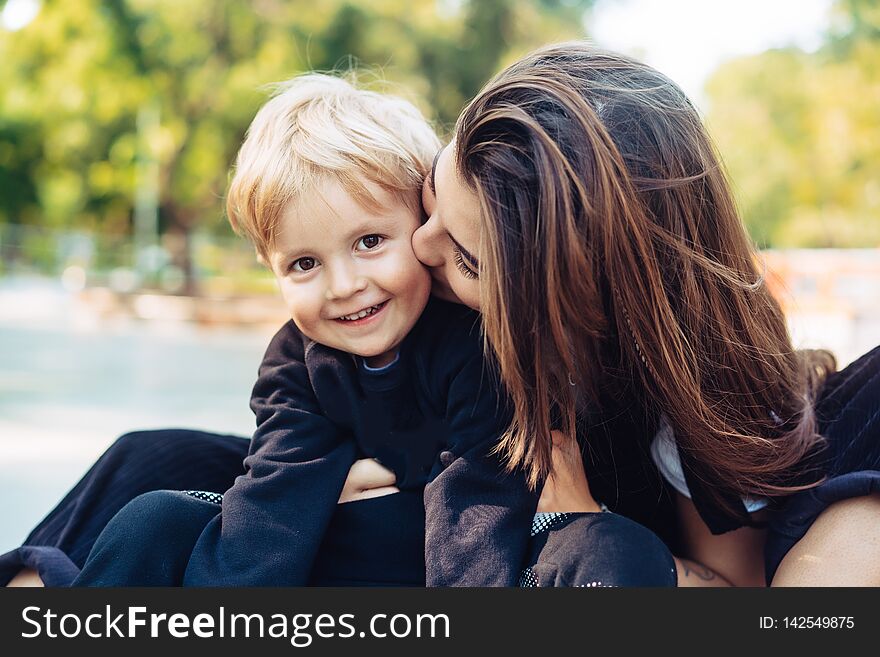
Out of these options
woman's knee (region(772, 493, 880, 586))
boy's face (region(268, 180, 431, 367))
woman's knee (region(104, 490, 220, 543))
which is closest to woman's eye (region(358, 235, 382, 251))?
boy's face (region(268, 180, 431, 367))

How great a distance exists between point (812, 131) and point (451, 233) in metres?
22.0

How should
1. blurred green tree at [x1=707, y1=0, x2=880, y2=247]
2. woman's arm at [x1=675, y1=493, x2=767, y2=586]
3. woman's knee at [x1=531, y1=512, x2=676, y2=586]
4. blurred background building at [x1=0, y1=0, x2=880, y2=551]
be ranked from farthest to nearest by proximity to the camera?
1. blurred green tree at [x1=707, y1=0, x2=880, y2=247]
2. blurred background building at [x1=0, y1=0, x2=880, y2=551]
3. woman's arm at [x1=675, y1=493, x2=767, y2=586]
4. woman's knee at [x1=531, y1=512, x2=676, y2=586]

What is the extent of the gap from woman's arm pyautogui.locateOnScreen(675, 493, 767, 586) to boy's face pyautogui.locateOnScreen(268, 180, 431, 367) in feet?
2.09

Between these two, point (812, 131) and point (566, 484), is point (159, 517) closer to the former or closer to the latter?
point (566, 484)

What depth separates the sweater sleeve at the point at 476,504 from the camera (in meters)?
1.33

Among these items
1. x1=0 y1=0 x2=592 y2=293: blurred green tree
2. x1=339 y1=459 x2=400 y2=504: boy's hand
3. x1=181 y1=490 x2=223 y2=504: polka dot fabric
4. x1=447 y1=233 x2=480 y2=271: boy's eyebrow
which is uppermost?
x1=0 y1=0 x2=592 y2=293: blurred green tree

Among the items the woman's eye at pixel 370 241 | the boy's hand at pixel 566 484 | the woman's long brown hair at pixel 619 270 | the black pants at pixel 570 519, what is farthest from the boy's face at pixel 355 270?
the black pants at pixel 570 519

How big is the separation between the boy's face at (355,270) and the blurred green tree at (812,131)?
654 inches

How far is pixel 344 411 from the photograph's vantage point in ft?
5.17

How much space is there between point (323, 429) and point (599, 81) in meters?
0.75

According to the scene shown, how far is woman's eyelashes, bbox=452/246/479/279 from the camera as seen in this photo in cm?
142

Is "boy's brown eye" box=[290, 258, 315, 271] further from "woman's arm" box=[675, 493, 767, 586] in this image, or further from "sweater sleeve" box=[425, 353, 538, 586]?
"woman's arm" box=[675, 493, 767, 586]

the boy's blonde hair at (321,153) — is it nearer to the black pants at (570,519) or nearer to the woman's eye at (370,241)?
the woman's eye at (370,241)

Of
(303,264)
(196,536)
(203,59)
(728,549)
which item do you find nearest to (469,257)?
(303,264)
